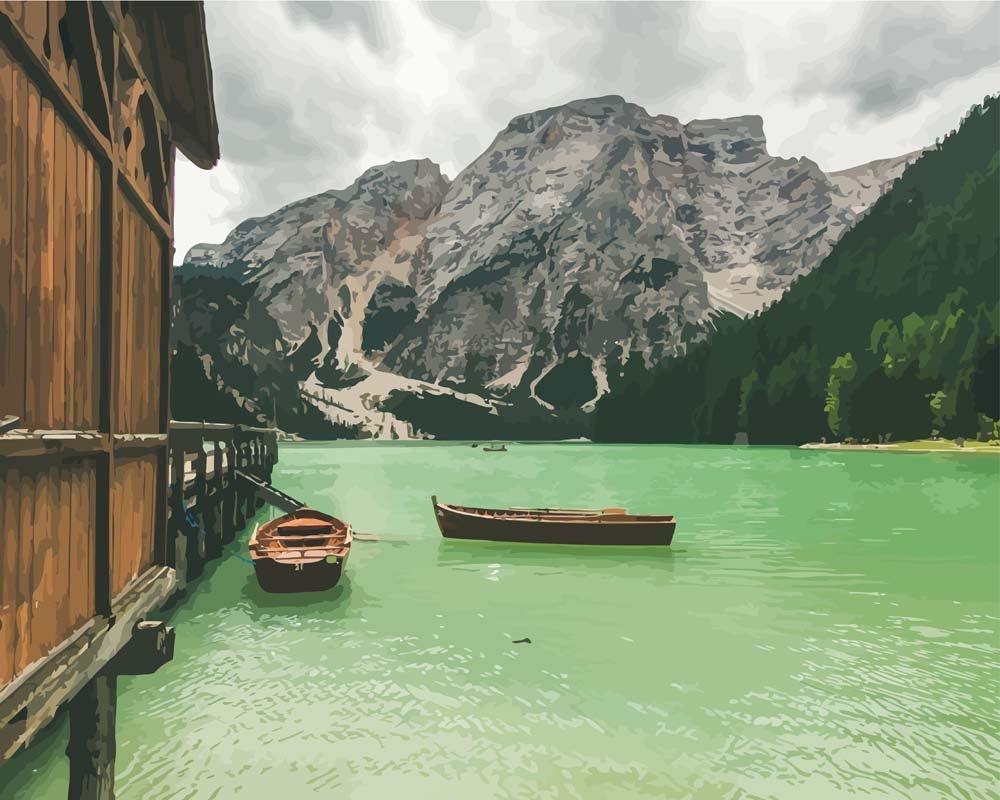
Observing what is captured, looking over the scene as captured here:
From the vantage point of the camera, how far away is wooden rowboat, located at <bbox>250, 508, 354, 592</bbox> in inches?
932

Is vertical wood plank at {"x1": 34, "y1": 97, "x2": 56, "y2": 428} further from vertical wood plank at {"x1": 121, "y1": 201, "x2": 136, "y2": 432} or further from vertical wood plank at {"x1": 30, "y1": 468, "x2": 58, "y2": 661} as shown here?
vertical wood plank at {"x1": 121, "y1": 201, "x2": 136, "y2": 432}

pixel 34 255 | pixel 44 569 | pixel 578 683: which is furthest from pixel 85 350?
pixel 578 683

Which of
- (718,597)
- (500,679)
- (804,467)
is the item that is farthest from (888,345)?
(500,679)

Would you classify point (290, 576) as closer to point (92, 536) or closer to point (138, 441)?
point (138, 441)

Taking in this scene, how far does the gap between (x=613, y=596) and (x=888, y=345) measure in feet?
401

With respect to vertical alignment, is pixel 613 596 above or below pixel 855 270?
below

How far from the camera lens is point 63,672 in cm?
593

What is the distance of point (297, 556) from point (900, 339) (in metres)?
131

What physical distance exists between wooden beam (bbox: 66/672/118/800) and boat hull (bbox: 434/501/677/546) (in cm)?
2855

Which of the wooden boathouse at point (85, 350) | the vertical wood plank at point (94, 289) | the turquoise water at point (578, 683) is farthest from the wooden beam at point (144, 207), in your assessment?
the turquoise water at point (578, 683)

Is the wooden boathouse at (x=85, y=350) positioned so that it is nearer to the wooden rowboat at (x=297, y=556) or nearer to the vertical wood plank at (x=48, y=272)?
the vertical wood plank at (x=48, y=272)

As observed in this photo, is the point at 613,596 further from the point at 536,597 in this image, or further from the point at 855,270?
the point at 855,270

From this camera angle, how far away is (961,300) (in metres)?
141

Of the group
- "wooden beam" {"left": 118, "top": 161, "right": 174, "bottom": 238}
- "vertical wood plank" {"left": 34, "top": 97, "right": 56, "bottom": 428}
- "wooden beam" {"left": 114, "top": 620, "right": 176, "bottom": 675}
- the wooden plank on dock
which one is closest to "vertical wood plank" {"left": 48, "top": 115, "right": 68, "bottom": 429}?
"vertical wood plank" {"left": 34, "top": 97, "right": 56, "bottom": 428}
